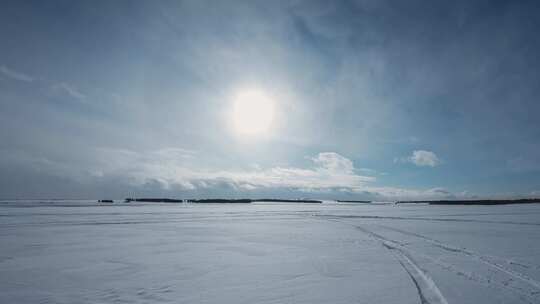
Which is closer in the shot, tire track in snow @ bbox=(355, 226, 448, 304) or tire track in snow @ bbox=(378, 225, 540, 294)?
tire track in snow @ bbox=(355, 226, 448, 304)

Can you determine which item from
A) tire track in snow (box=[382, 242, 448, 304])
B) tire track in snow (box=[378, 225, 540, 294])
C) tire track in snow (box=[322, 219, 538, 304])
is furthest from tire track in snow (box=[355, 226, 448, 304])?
tire track in snow (box=[378, 225, 540, 294])

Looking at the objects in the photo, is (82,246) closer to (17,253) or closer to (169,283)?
(17,253)

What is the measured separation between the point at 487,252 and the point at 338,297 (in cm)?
868

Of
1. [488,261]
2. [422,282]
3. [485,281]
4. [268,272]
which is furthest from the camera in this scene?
[488,261]

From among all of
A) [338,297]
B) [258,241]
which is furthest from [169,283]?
[258,241]

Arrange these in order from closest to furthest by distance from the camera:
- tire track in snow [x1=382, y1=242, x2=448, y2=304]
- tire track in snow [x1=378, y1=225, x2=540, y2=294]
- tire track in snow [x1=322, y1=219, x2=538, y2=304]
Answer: tire track in snow [x1=382, y1=242, x2=448, y2=304] → tire track in snow [x1=322, y1=219, x2=538, y2=304] → tire track in snow [x1=378, y1=225, x2=540, y2=294]

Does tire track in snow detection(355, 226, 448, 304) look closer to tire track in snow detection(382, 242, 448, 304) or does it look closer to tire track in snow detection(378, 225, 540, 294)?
tire track in snow detection(382, 242, 448, 304)

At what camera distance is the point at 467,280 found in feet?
24.3

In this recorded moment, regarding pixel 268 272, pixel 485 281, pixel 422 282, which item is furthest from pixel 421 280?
pixel 268 272

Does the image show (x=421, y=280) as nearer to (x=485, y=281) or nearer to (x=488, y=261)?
(x=485, y=281)

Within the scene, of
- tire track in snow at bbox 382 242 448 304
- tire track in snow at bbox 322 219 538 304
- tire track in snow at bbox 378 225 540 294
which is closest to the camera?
tire track in snow at bbox 382 242 448 304

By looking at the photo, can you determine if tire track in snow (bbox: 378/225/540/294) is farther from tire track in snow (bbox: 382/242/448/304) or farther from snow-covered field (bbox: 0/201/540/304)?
tire track in snow (bbox: 382/242/448/304)

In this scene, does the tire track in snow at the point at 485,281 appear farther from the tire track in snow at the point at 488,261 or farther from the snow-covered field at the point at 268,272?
the tire track in snow at the point at 488,261

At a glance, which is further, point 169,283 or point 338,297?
point 169,283
